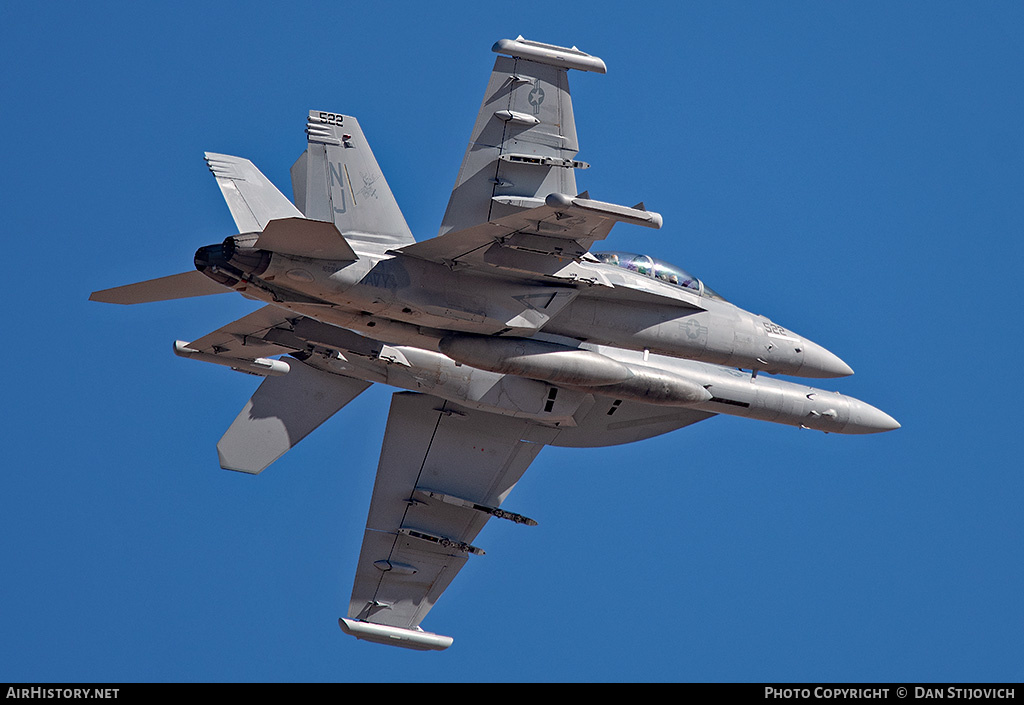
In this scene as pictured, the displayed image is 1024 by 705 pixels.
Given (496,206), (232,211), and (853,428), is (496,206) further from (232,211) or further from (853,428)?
(853,428)

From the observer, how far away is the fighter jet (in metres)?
17.6

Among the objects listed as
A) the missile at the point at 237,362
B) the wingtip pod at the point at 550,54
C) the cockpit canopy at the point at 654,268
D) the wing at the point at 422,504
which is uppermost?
the wingtip pod at the point at 550,54

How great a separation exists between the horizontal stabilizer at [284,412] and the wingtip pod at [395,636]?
10.1 feet

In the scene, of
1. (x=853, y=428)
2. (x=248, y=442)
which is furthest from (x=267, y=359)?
(x=853, y=428)

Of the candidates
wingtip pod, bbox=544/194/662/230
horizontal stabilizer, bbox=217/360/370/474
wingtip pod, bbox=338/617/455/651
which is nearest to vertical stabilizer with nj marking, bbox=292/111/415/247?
wingtip pod, bbox=544/194/662/230

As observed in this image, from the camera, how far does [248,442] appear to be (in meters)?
22.3

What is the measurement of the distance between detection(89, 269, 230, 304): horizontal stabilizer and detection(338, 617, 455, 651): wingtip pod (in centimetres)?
676

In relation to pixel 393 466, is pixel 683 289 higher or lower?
higher

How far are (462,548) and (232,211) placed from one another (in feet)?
28.3

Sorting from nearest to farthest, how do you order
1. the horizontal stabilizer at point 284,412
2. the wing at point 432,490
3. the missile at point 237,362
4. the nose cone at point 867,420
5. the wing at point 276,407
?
the missile at point 237,362
the wing at point 276,407
the horizontal stabilizer at point 284,412
the nose cone at point 867,420
the wing at point 432,490

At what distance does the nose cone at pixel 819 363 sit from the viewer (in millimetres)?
20969

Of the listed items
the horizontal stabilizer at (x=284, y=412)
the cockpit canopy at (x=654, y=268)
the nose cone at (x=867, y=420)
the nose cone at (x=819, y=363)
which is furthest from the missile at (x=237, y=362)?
the nose cone at (x=867, y=420)

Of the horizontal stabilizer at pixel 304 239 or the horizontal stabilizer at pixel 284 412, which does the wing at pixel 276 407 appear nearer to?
the horizontal stabilizer at pixel 284 412
